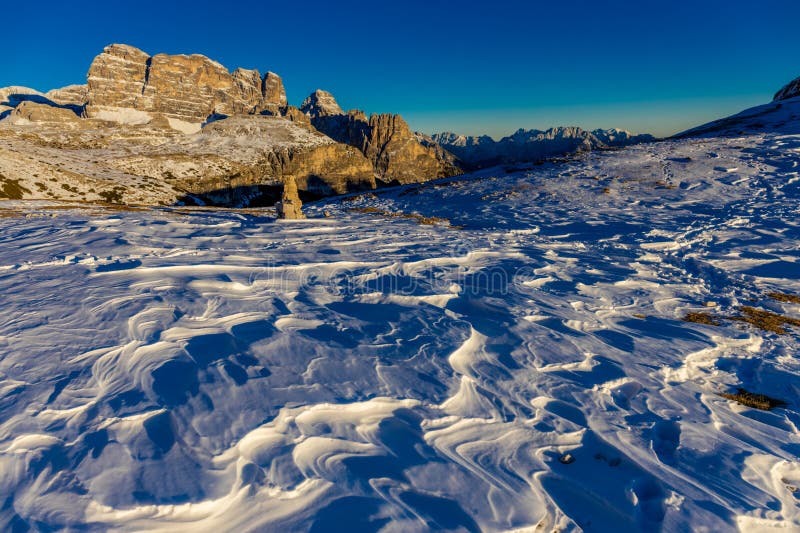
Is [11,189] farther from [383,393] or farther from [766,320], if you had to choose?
[766,320]

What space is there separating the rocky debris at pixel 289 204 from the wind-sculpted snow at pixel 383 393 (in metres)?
7.96

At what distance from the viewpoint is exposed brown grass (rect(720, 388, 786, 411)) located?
438 centimetres

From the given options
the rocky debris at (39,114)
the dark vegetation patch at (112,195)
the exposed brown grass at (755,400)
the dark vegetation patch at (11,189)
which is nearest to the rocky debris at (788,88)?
the exposed brown grass at (755,400)

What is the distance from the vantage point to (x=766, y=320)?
6.80 metres

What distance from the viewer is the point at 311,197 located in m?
89.4

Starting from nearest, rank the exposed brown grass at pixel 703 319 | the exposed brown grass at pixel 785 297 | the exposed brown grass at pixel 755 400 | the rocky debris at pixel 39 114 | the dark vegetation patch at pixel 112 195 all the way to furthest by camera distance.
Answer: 1. the exposed brown grass at pixel 755 400
2. the exposed brown grass at pixel 703 319
3. the exposed brown grass at pixel 785 297
4. the dark vegetation patch at pixel 112 195
5. the rocky debris at pixel 39 114

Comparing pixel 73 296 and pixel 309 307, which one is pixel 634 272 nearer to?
pixel 309 307

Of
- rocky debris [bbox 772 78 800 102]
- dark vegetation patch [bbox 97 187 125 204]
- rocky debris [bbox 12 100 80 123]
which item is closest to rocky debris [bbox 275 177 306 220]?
dark vegetation patch [bbox 97 187 125 204]

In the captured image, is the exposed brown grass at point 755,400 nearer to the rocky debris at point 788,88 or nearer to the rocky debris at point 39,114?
the rocky debris at point 788,88

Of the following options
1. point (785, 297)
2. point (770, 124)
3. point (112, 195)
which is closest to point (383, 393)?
point (785, 297)

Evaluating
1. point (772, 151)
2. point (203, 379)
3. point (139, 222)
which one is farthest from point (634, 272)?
point (772, 151)

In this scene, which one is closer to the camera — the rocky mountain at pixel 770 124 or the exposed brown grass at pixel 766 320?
the exposed brown grass at pixel 766 320

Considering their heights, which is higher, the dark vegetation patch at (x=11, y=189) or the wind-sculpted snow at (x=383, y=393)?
the dark vegetation patch at (x=11, y=189)

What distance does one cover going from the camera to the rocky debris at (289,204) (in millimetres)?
17797
